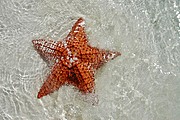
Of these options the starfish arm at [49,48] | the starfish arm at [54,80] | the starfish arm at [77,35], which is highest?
the starfish arm at [77,35]

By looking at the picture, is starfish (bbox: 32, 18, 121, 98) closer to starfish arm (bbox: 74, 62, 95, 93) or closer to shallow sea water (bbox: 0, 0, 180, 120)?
starfish arm (bbox: 74, 62, 95, 93)

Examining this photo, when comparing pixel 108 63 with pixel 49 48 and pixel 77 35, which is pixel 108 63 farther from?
pixel 49 48

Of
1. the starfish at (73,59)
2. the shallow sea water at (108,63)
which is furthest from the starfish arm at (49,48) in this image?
the shallow sea water at (108,63)

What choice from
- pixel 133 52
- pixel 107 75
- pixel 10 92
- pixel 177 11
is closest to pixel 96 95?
pixel 107 75

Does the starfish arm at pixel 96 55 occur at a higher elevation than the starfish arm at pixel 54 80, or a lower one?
higher

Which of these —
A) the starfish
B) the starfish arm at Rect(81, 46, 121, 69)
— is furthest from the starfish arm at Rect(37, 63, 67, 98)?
the starfish arm at Rect(81, 46, 121, 69)

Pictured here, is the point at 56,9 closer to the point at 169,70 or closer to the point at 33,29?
the point at 33,29

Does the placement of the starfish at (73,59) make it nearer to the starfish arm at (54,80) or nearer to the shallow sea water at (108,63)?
the starfish arm at (54,80)
